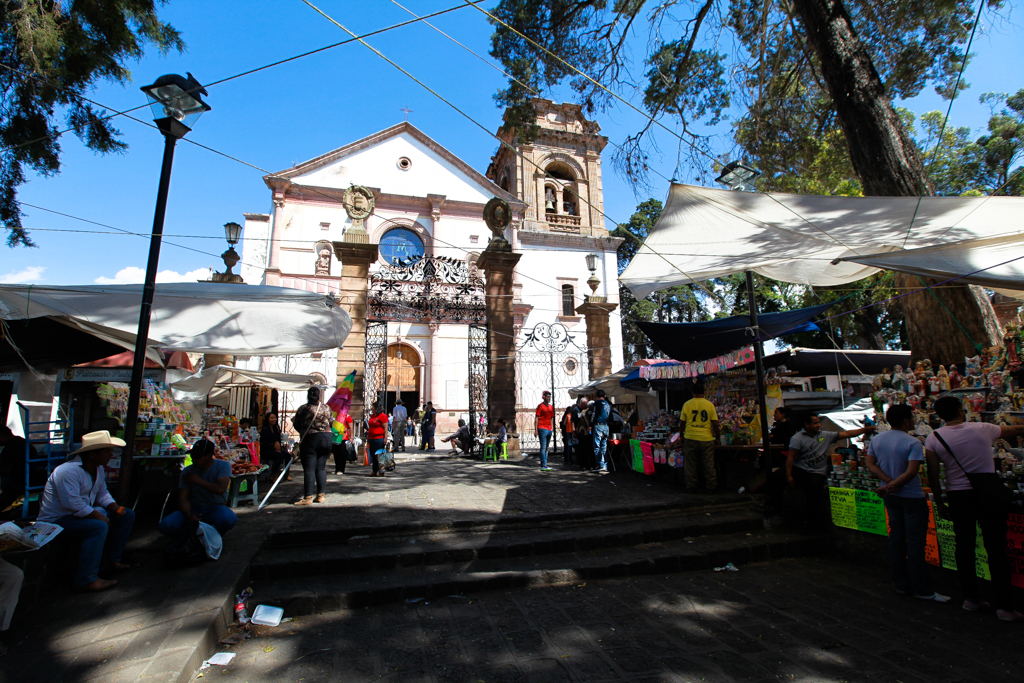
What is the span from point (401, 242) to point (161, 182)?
742 inches

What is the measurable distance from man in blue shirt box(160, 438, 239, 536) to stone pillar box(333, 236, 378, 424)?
20.0 ft

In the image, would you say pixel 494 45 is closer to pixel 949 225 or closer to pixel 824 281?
pixel 824 281

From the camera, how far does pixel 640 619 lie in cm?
361

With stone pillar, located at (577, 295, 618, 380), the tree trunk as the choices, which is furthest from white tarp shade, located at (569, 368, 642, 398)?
the tree trunk

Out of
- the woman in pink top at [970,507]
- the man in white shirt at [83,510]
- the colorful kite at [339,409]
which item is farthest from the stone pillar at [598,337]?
the man in white shirt at [83,510]

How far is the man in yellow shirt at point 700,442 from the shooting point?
22.1 feet

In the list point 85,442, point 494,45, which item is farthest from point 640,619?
point 494,45

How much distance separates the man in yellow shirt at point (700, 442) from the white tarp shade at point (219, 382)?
800 cm

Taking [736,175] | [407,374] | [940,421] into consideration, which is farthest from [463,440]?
[940,421]

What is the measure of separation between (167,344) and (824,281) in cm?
849

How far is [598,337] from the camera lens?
13.5 meters

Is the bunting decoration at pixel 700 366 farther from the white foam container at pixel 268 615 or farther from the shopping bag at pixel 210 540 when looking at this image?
the shopping bag at pixel 210 540

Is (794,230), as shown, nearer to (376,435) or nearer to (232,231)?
(376,435)

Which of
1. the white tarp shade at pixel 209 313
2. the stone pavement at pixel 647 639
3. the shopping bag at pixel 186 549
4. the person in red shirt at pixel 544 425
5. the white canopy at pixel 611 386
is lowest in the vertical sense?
the stone pavement at pixel 647 639
